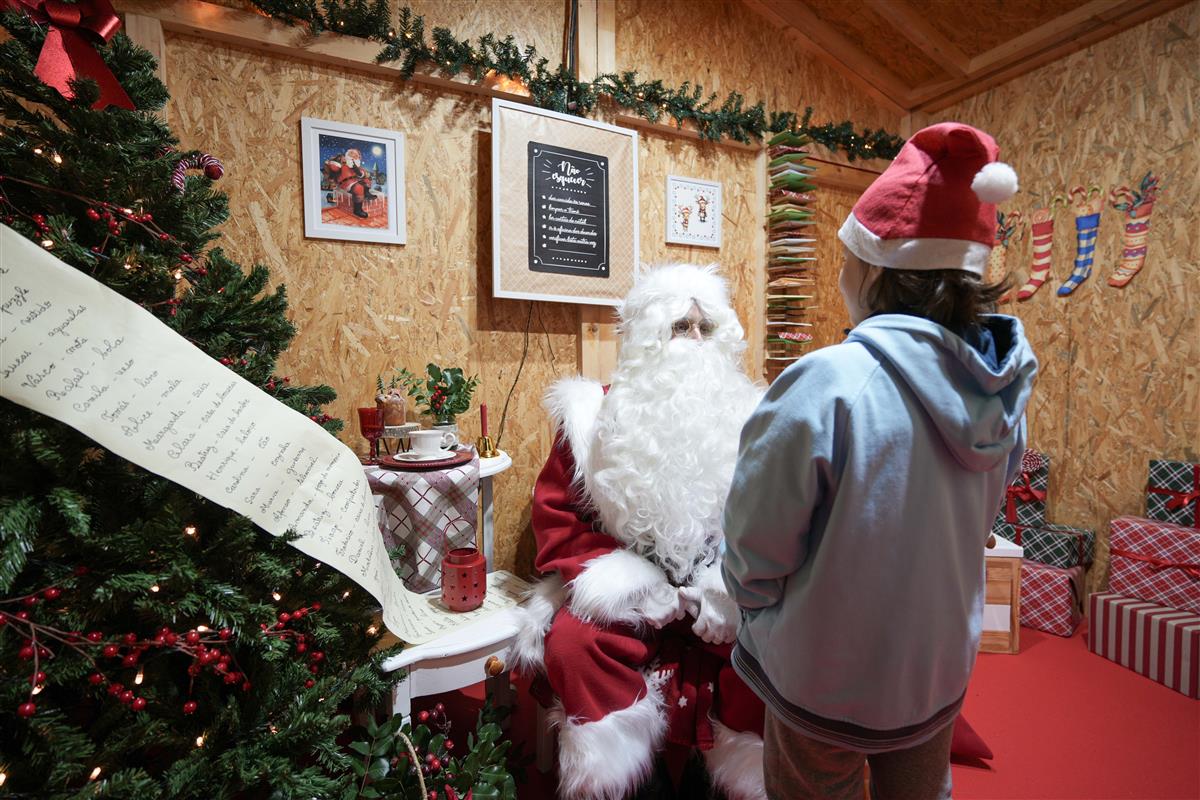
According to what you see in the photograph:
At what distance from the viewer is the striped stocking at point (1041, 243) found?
2.66 metres

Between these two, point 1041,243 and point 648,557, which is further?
point 1041,243

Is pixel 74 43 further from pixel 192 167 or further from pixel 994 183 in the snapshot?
pixel 994 183

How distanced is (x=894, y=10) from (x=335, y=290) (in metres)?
2.65

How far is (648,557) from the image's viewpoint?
156 centimetres

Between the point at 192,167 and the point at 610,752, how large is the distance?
139 cm

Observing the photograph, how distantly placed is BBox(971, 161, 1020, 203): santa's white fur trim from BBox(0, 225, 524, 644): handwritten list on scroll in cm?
108

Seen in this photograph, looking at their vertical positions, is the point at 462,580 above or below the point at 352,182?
below

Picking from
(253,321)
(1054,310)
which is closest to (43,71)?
(253,321)

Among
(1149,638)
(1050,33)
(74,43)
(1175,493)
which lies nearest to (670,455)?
(74,43)

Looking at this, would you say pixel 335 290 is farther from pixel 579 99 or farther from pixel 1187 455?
pixel 1187 455

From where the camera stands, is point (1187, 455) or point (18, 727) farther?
point (1187, 455)

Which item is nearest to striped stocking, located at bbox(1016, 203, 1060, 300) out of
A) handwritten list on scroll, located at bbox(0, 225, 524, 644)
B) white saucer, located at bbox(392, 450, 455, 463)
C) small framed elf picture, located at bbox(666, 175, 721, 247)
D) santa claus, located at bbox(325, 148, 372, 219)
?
small framed elf picture, located at bbox(666, 175, 721, 247)

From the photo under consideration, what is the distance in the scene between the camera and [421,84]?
Result: 201 centimetres

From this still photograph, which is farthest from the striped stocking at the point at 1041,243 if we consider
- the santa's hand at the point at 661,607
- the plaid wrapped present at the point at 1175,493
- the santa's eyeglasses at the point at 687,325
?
the santa's hand at the point at 661,607
